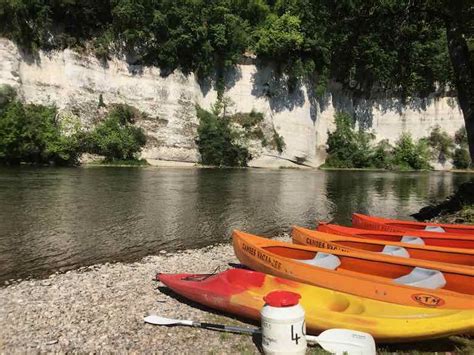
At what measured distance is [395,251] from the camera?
8125mm

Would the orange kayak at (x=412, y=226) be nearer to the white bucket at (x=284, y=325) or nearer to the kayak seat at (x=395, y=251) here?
the kayak seat at (x=395, y=251)

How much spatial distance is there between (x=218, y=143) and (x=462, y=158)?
106 feet

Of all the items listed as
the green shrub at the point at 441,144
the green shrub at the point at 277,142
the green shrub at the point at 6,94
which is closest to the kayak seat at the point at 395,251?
the green shrub at the point at 6,94

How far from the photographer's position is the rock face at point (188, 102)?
39.9m

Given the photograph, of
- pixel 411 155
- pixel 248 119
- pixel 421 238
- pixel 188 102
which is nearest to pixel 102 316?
pixel 421 238

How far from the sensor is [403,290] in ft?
19.4

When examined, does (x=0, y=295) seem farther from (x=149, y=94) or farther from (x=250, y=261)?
(x=149, y=94)

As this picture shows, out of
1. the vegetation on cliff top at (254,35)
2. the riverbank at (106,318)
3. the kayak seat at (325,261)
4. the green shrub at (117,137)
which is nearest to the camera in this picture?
the riverbank at (106,318)

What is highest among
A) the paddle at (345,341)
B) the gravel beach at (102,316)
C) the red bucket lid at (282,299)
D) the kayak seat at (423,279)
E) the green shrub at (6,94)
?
the green shrub at (6,94)

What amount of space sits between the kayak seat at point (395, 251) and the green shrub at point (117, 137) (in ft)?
119

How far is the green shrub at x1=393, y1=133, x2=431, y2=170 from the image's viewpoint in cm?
5650

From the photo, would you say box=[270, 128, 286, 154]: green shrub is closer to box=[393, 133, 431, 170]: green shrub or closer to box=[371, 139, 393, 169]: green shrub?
box=[371, 139, 393, 169]: green shrub

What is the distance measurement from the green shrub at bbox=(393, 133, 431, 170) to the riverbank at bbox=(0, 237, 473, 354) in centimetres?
5267

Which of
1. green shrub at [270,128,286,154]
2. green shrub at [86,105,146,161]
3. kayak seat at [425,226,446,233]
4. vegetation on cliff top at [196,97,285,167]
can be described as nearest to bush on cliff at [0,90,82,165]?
green shrub at [86,105,146,161]
